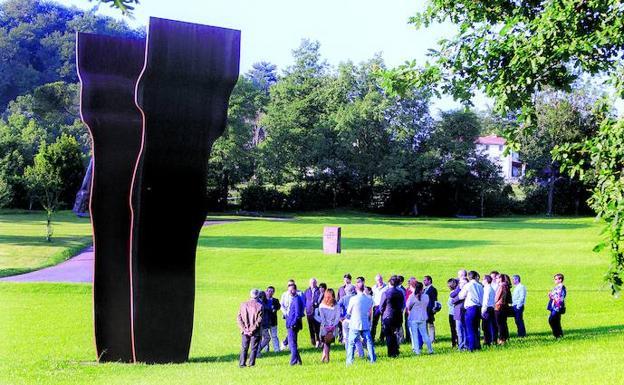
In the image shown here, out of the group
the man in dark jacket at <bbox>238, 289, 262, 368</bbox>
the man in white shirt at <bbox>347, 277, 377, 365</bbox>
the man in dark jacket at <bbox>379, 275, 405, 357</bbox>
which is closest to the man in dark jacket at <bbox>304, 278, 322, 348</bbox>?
the man in dark jacket at <bbox>379, 275, 405, 357</bbox>

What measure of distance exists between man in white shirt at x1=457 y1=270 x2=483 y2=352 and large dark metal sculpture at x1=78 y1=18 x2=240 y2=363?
17.1 feet

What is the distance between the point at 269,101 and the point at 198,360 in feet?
175

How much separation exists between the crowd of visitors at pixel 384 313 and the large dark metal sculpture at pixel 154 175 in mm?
1640

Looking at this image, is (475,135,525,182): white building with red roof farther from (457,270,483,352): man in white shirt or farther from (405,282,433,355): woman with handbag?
(405,282,433,355): woman with handbag

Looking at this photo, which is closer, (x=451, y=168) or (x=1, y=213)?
(x=1, y=213)

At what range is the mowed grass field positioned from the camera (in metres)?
11.4

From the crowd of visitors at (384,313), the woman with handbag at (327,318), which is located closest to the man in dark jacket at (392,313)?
the crowd of visitors at (384,313)

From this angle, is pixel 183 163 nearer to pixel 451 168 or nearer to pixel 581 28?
pixel 581 28

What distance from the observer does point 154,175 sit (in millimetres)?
12828

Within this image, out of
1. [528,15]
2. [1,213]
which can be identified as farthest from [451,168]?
[528,15]

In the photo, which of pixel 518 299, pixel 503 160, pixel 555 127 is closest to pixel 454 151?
pixel 555 127

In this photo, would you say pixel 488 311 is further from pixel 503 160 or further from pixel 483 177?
pixel 503 160

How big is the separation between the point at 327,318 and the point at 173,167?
3.95 meters

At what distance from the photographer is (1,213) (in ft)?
158
